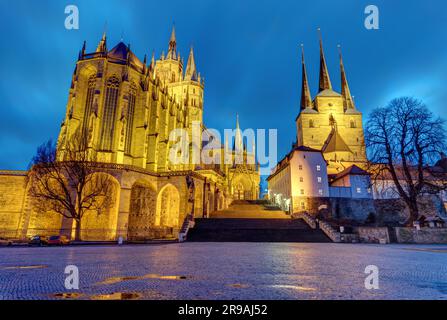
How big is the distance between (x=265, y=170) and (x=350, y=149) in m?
24.6

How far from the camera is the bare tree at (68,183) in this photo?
22.0 m

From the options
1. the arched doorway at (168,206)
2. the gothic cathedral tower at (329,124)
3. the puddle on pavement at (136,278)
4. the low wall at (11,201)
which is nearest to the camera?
the puddle on pavement at (136,278)

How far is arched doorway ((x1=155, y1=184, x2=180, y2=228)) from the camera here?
96.1ft

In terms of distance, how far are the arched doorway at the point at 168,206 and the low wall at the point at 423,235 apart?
21.9 meters

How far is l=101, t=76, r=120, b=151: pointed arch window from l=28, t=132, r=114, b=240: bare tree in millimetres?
4744

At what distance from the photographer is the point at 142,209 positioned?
2781cm

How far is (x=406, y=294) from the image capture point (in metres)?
3.71

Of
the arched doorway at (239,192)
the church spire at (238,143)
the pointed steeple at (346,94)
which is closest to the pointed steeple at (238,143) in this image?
the church spire at (238,143)

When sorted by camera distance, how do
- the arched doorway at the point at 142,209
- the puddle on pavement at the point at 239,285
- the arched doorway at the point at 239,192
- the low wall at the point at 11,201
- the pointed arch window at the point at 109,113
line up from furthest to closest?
the arched doorway at the point at 239,192
the pointed arch window at the point at 109,113
the arched doorway at the point at 142,209
the low wall at the point at 11,201
the puddle on pavement at the point at 239,285

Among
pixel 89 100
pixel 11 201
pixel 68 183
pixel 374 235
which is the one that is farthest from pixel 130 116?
pixel 374 235

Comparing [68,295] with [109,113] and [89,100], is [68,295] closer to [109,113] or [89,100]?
[109,113]

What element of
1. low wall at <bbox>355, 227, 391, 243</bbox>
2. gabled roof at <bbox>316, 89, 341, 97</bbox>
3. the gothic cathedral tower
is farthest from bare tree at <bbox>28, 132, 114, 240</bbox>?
gabled roof at <bbox>316, 89, 341, 97</bbox>

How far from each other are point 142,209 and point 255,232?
46.1 feet

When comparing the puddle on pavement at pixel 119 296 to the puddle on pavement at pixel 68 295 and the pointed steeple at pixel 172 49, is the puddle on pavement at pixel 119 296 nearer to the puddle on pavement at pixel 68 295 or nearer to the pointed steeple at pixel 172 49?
the puddle on pavement at pixel 68 295
